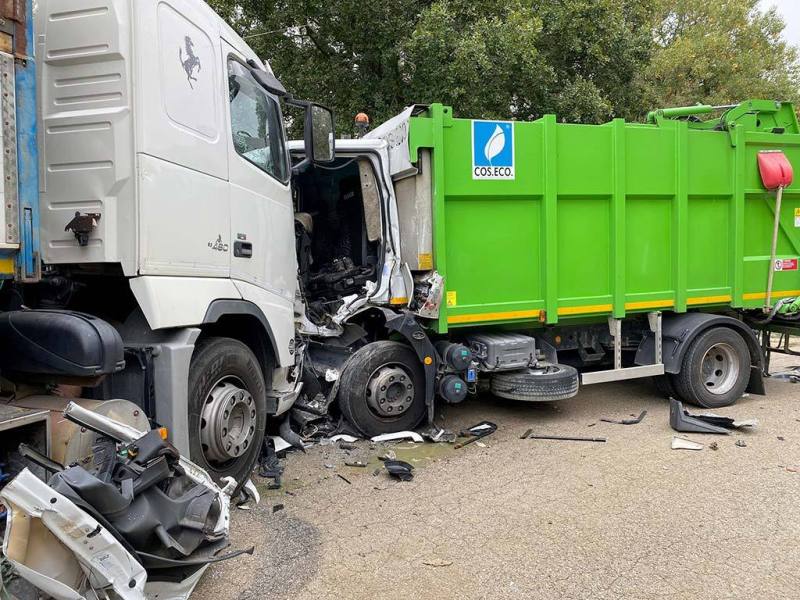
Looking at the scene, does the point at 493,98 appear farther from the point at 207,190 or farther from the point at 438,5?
the point at 207,190

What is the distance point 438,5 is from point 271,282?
6.60 m

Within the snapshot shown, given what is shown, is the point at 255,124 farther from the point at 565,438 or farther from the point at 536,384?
the point at 565,438

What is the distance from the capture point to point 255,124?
4.11 metres

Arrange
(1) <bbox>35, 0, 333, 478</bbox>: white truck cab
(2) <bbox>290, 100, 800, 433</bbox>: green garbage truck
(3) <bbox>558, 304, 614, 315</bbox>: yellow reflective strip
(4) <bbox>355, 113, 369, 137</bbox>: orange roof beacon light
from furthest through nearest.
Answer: (4) <bbox>355, 113, 369, 137</bbox>: orange roof beacon light < (3) <bbox>558, 304, 614, 315</bbox>: yellow reflective strip < (2) <bbox>290, 100, 800, 433</bbox>: green garbage truck < (1) <bbox>35, 0, 333, 478</bbox>: white truck cab

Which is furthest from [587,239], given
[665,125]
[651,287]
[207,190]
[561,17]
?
[561,17]

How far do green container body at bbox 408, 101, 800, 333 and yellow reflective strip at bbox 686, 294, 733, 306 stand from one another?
0.04 feet

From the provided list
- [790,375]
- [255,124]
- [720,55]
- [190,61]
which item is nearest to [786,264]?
[790,375]

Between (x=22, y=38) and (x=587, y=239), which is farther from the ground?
(x=22, y=38)

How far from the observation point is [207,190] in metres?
3.49

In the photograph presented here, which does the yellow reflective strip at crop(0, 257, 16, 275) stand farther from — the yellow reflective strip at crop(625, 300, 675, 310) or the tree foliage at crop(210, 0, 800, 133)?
the tree foliage at crop(210, 0, 800, 133)

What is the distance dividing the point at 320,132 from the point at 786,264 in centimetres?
531

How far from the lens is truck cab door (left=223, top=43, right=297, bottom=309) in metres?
3.82

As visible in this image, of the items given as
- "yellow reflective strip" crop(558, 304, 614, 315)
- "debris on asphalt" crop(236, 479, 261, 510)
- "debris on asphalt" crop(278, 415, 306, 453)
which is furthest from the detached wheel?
"yellow reflective strip" crop(558, 304, 614, 315)

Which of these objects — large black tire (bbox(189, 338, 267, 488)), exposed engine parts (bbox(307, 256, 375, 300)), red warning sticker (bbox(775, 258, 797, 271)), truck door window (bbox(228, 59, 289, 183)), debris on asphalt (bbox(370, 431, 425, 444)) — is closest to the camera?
large black tire (bbox(189, 338, 267, 488))
